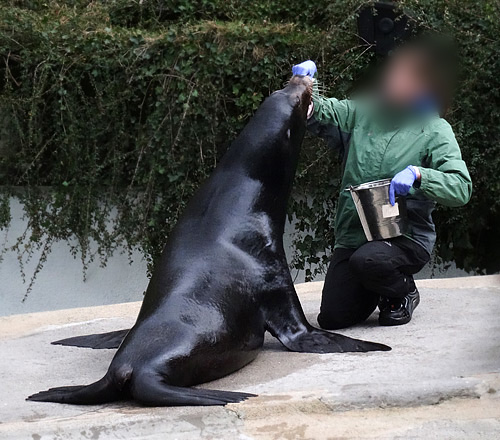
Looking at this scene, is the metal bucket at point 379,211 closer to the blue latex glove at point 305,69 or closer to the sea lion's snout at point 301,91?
the sea lion's snout at point 301,91

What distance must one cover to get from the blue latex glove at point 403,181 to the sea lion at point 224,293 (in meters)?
0.60

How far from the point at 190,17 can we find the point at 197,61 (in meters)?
0.94

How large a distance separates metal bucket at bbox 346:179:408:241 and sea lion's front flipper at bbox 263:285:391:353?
1.72 feet

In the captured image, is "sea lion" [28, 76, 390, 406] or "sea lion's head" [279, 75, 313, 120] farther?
"sea lion's head" [279, 75, 313, 120]

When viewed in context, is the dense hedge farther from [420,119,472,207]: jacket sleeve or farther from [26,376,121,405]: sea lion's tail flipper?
[26,376,121,405]: sea lion's tail flipper

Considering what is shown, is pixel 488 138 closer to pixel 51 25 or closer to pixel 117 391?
pixel 51 25

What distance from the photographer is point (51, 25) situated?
782 cm

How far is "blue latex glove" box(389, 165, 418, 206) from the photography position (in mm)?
4199

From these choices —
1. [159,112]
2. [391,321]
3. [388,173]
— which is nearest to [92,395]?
[391,321]

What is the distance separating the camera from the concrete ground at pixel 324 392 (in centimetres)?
309

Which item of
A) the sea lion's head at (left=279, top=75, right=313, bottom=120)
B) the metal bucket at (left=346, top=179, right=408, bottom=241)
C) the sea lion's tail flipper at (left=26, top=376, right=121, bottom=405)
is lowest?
the sea lion's tail flipper at (left=26, top=376, right=121, bottom=405)

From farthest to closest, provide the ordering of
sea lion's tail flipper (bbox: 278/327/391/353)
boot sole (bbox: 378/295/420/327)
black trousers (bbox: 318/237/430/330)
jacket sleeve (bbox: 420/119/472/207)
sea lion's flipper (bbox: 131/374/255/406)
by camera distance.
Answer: boot sole (bbox: 378/295/420/327) < black trousers (bbox: 318/237/430/330) < jacket sleeve (bbox: 420/119/472/207) < sea lion's tail flipper (bbox: 278/327/391/353) < sea lion's flipper (bbox: 131/374/255/406)

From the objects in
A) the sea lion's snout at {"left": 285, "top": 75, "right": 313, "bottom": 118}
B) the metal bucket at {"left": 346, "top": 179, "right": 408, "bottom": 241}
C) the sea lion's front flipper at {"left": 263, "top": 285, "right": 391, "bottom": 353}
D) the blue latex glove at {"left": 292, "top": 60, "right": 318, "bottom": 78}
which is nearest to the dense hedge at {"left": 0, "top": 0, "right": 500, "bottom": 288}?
the blue latex glove at {"left": 292, "top": 60, "right": 318, "bottom": 78}

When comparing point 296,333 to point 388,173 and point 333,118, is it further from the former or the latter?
point 333,118
